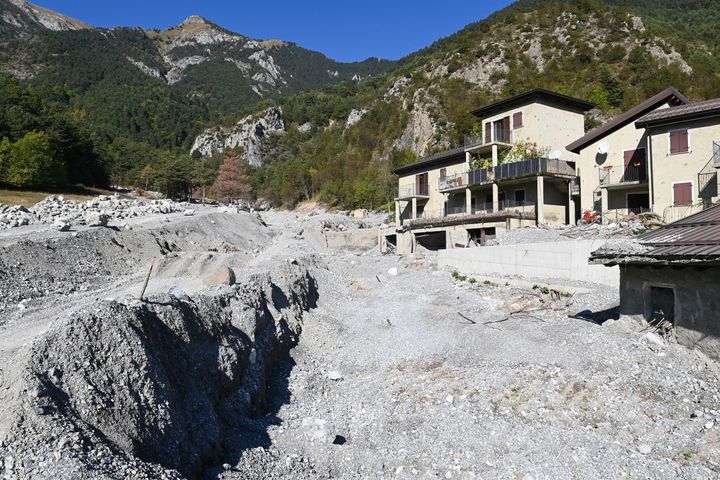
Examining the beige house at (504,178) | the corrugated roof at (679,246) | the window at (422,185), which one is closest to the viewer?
the corrugated roof at (679,246)

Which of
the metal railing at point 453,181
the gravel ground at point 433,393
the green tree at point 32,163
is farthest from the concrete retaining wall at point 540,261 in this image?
the green tree at point 32,163

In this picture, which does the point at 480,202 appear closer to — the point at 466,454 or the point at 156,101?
the point at 466,454

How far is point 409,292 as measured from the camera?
2555cm

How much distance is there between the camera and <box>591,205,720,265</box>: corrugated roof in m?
11.7

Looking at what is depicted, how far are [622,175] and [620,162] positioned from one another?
1.17 metres

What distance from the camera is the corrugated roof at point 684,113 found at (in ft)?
83.2

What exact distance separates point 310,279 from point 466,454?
16.1m

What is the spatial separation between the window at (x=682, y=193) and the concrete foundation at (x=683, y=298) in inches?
621

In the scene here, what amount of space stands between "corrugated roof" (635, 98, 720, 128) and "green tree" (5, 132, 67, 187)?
177 feet

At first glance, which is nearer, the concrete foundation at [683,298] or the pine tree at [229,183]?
the concrete foundation at [683,298]

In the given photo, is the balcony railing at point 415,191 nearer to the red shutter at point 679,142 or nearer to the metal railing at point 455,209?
the metal railing at point 455,209

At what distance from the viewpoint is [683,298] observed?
1260 centimetres

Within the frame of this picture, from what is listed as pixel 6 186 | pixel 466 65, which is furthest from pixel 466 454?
pixel 466 65

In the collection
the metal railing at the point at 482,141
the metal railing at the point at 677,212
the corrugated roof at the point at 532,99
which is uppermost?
the corrugated roof at the point at 532,99
